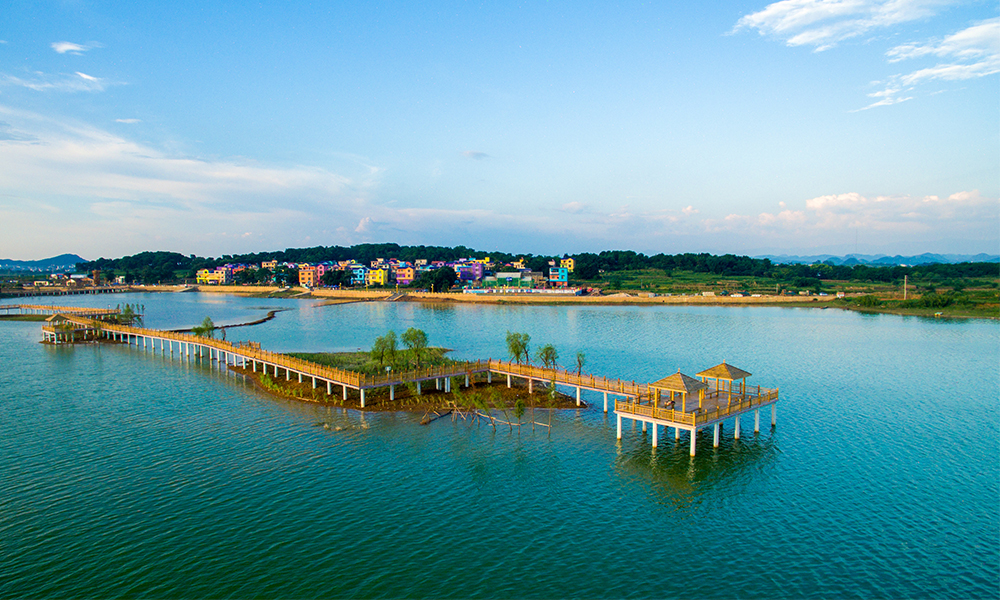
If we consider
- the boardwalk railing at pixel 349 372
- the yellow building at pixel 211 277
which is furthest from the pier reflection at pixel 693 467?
the yellow building at pixel 211 277

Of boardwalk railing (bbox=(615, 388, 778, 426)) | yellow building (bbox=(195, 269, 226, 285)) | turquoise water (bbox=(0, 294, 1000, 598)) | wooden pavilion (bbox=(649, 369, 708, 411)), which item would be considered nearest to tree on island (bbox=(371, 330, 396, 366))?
turquoise water (bbox=(0, 294, 1000, 598))

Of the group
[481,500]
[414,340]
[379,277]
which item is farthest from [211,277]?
[481,500]

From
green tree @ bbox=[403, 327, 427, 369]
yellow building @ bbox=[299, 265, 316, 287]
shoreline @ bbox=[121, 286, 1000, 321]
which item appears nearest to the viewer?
green tree @ bbox=[403, 327, 427, 369]

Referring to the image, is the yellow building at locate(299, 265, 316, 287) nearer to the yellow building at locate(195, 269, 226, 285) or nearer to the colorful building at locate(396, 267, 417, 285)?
the colorful building at locate(396, 267, 417, 285)

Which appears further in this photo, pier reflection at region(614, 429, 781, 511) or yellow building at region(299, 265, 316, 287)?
yellow building at region(299, 265, 316, 287)

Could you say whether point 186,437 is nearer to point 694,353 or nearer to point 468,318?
point 694,353

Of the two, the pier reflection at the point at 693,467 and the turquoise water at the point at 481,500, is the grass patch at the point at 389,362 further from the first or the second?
the pier reflection at the point at 693,467

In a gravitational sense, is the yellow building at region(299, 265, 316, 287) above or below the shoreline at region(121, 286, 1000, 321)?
above

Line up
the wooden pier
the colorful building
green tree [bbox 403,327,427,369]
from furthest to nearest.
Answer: the colorful building, green tree [bbox 403,327,427,369], the wooden pier

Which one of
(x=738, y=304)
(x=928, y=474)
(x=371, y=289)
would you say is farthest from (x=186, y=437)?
(x=371, y=289)
